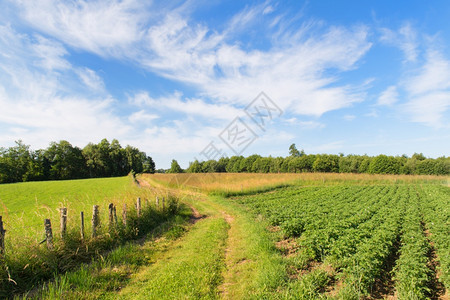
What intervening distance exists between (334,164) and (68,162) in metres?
87.8

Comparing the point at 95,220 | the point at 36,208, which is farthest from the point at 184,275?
the point at 36,208

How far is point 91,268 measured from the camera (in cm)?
586

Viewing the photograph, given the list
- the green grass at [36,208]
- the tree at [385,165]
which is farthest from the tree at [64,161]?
the tree at [385,165]

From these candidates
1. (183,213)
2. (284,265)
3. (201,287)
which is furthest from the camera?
(183,213)

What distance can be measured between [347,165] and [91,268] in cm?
7540

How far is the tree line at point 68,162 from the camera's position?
6116cm

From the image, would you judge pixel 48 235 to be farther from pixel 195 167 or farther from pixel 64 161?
pixel 64 161

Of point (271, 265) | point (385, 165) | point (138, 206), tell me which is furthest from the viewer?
point (385, 165)

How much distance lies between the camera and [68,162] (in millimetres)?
72188

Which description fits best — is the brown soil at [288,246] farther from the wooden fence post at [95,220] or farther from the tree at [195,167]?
the tree at [195,167]

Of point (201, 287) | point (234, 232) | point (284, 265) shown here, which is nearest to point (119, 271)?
point (201, 287)

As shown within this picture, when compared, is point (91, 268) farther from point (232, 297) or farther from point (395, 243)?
point (395, 243)

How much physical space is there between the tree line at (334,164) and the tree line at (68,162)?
23.3m

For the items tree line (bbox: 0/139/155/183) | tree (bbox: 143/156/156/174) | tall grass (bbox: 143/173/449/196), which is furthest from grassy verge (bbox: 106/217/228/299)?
tree (bbox: 143/156/156/174)
